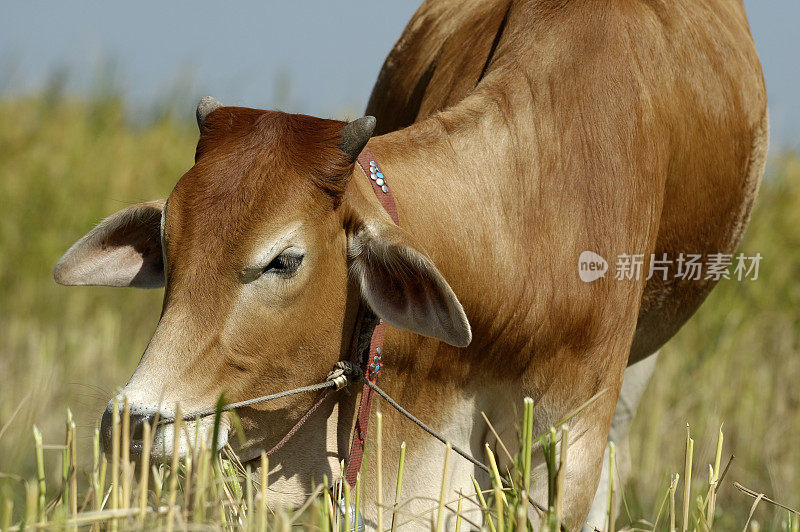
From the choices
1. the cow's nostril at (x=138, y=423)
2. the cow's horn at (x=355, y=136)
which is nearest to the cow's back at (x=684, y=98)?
the cow's horn at (x=355, y=136)

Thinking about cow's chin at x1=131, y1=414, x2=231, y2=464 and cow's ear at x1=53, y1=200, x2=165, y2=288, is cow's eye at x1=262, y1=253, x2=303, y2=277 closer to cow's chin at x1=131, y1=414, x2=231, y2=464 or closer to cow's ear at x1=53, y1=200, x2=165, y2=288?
cow's chin at x1=131, y1=414, x2=231, y2=464

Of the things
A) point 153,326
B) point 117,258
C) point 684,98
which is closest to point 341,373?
point 117,258

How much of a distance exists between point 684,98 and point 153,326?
3.60 m

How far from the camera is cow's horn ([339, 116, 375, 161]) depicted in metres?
2.02

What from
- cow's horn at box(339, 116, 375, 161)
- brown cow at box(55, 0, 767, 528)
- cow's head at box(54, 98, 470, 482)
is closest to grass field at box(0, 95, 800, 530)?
brown cow at box(55, 0, 767, 528)

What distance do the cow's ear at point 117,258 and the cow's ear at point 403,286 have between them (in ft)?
1.85

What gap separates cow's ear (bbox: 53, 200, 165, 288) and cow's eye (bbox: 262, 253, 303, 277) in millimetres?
468

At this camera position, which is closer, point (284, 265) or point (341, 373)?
point (284, 265)

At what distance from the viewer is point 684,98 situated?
2615mm

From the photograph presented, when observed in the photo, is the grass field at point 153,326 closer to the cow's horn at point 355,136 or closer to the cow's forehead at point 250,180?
the cow's forehead at point 250,180

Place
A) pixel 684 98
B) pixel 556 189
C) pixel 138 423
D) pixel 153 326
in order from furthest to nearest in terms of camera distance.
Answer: pixel 153 326
pixel 684 98
pixel 556 189
pixel 138 423

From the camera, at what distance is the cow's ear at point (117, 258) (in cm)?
232

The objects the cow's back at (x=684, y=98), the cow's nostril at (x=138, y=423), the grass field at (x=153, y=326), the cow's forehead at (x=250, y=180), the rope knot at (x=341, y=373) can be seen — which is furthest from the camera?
the grass field at (x=153, y=326)

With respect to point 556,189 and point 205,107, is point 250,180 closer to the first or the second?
point 205,107
